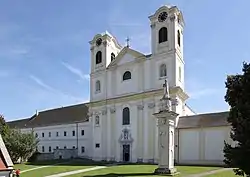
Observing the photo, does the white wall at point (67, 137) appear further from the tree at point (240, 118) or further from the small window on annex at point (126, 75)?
the tree at point (240, 118)

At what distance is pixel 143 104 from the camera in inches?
2144

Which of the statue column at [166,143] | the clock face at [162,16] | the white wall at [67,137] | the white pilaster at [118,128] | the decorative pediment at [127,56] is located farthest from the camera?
the white wall at [67,137]

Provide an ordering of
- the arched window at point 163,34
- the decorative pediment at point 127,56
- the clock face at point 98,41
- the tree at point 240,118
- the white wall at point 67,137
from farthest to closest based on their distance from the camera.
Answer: the white wall at point 67,137, the clock face at point 98,41, the decorative pediment at point 127,56, the arched window at point 163,34, the tree at point 240,118

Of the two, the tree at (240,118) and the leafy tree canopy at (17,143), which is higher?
the tree at (240,118)

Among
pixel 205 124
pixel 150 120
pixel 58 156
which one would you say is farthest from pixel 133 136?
pixel 58 156

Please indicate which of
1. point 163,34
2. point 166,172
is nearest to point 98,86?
point 163,34

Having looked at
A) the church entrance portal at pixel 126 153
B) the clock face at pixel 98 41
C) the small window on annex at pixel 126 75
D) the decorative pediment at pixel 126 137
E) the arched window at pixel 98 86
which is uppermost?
the clock face at pixel 98 41

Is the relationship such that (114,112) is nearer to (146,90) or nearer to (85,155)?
(146,90)

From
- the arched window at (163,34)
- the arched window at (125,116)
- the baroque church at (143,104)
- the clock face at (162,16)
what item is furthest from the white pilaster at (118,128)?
the clock face at (162,16)

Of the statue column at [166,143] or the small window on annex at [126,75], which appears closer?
the statue column at [166,143]

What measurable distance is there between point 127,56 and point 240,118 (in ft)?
140

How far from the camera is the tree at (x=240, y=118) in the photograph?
16.5m

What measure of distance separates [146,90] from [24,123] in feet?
161

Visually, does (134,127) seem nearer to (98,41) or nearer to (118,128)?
(118,128)
